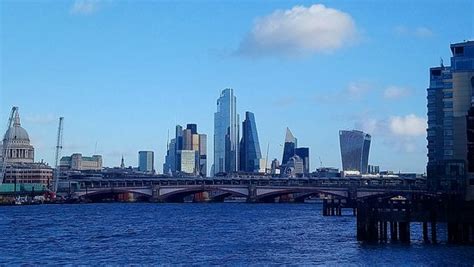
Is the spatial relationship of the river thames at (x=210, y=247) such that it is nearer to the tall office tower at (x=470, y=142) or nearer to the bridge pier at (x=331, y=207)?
the tall office tower at (x=470, y=142)

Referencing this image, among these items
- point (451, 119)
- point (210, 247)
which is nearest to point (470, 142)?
point (210, 247)

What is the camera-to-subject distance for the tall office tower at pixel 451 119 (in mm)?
146500

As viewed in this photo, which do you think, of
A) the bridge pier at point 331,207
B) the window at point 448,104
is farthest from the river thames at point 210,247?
the window at point 448,104

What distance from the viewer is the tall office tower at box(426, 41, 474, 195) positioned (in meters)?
146

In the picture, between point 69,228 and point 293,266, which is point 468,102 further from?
point 293,266

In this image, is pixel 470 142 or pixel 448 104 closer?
pixel 470 142

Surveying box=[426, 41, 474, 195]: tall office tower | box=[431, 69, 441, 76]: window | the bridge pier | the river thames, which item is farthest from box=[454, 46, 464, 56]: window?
the river thames

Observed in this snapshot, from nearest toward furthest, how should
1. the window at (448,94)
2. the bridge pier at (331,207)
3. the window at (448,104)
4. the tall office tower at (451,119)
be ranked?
the bridge pier at (331,207) < the tall office tower at (451,119) < the window at (448,104) < the window at (448,94)

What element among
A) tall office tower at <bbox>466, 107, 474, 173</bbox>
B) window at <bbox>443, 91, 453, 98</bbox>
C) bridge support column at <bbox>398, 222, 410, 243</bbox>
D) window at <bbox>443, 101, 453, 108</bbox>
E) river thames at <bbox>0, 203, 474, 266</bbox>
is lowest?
river thames at <bbox>0, 203, 474, 266</bbox>

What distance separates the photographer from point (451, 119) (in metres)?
157

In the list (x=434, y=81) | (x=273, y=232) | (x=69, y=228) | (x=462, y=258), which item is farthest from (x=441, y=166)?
(x=462, y=258)

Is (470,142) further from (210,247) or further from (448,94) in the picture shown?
(448,94)

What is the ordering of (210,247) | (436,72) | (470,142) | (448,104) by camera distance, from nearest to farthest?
(210,247) → (470,142) → (448,104) → (436,72)

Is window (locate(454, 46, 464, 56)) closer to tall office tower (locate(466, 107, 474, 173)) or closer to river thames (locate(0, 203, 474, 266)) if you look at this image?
river thames (locate(0, 203, 474, 266))
